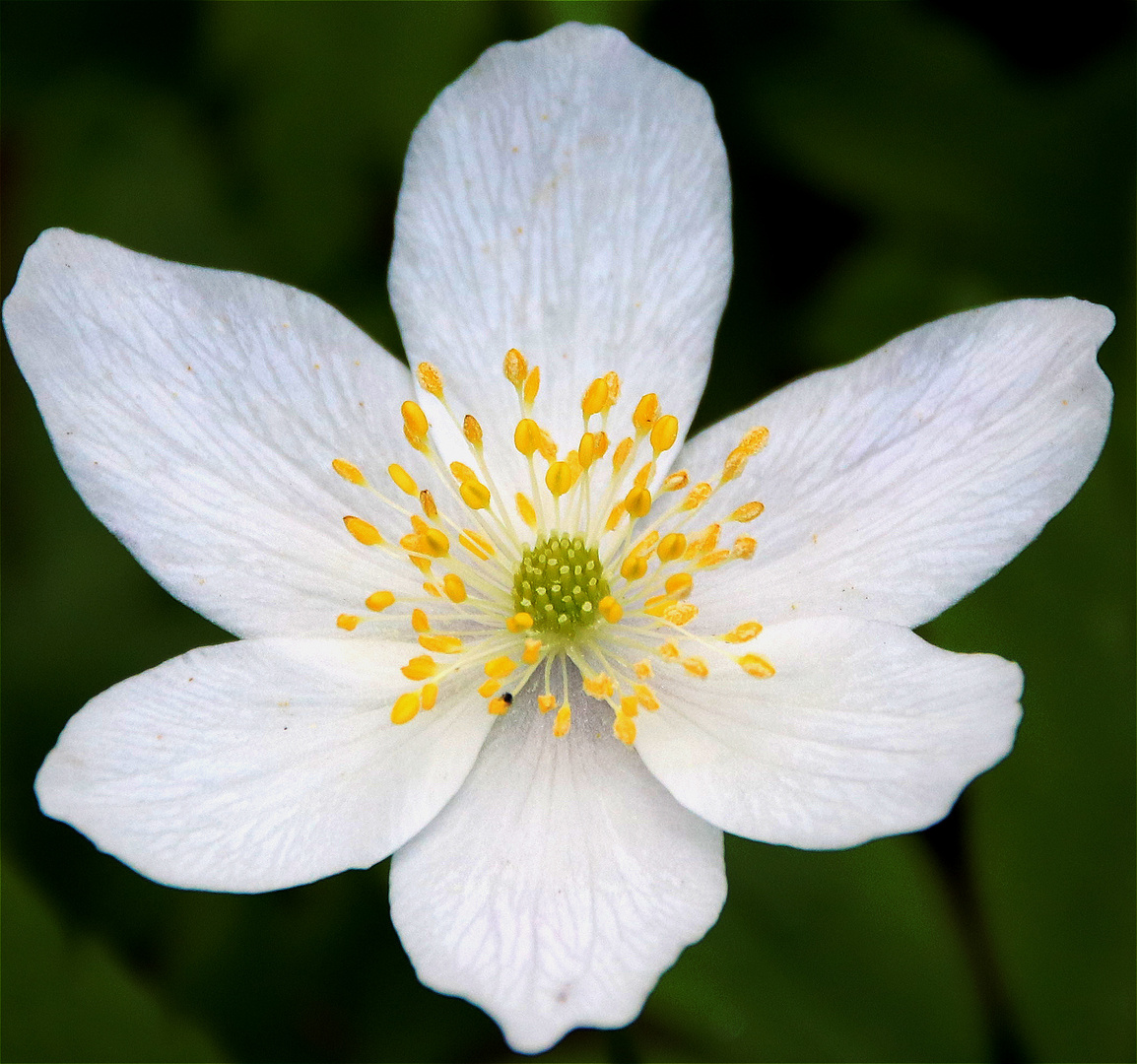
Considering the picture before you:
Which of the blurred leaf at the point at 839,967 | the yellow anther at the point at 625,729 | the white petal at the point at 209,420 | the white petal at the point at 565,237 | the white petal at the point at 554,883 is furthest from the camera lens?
the blurred leaf at the point at 839,967

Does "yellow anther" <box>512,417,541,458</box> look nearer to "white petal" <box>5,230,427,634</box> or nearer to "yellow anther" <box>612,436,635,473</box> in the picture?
"yellow anther" <box>612,436,635,473</box>

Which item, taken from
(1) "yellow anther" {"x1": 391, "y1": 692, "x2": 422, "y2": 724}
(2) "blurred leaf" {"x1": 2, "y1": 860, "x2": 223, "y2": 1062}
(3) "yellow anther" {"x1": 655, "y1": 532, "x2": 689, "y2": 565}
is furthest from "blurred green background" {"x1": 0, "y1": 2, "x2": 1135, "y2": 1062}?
(3) "yellow anther" {"x1": 655, "y1": 532, "x2": 689, "y2": 565}

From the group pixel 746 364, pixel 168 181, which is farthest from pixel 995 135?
pixel 168 181

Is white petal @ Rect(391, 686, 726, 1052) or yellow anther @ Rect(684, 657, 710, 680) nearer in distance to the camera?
white petal @ Rect(391, 686, 726, 1052)

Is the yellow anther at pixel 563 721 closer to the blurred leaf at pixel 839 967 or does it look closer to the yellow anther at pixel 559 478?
the yellow anther at pixel 559 478

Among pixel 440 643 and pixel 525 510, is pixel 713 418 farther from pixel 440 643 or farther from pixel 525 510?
pixel 440 643

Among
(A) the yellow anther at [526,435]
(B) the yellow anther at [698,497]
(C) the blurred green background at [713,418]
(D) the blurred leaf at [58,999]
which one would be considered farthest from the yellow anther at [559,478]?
(D) the blurred leaf at [58,999]
